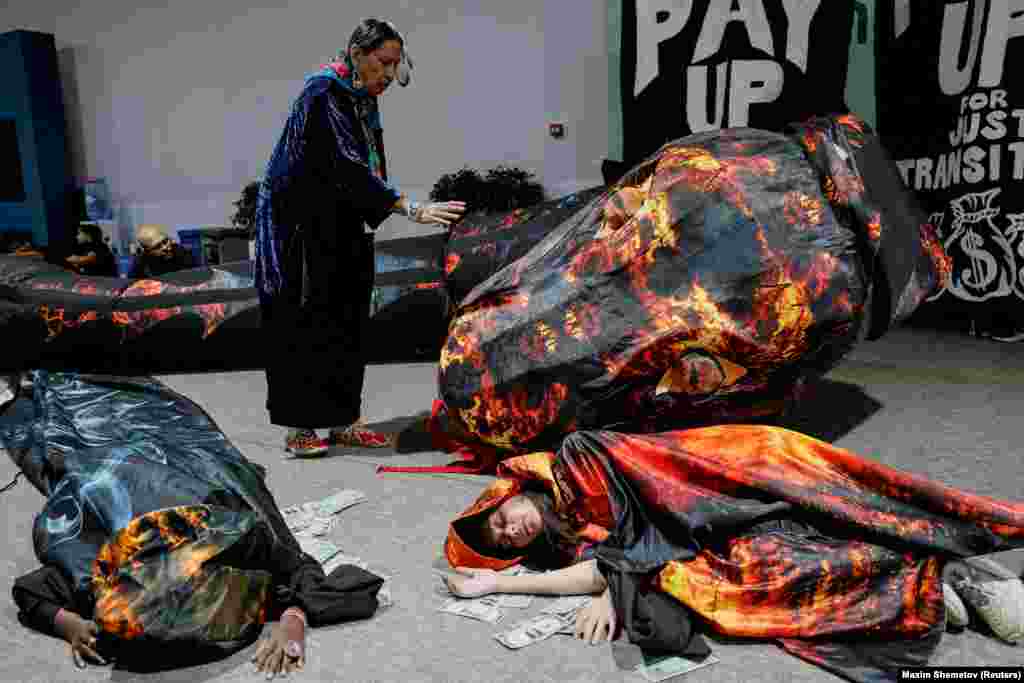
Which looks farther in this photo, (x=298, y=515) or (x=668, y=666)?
(x=298, y=515)

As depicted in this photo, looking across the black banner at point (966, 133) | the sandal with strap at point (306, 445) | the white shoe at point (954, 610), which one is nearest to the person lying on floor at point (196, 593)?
the sandal with strap at point (306, 445)

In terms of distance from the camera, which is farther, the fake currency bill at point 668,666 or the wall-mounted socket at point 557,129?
the wall-mounted socket at point 557,129

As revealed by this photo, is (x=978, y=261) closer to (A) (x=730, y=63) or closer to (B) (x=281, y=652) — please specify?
(A) (x=730, y=63)

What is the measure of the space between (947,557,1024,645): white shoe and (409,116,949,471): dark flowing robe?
711mm

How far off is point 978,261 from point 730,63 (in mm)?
1446

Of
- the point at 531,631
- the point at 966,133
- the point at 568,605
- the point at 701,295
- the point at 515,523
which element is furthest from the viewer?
the point at 966,133

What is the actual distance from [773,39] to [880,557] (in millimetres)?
3138

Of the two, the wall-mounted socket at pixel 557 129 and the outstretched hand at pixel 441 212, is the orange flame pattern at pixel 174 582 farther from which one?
the wall-mounted socket at pixel 557 129

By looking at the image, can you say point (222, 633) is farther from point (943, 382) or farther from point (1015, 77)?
point (1015, 77)

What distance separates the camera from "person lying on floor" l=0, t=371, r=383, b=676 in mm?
1553

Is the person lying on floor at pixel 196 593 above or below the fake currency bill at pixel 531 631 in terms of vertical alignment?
above

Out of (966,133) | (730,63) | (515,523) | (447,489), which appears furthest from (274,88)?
(515,523)

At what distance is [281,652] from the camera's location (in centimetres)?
160

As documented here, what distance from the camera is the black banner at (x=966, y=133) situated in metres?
3.61
